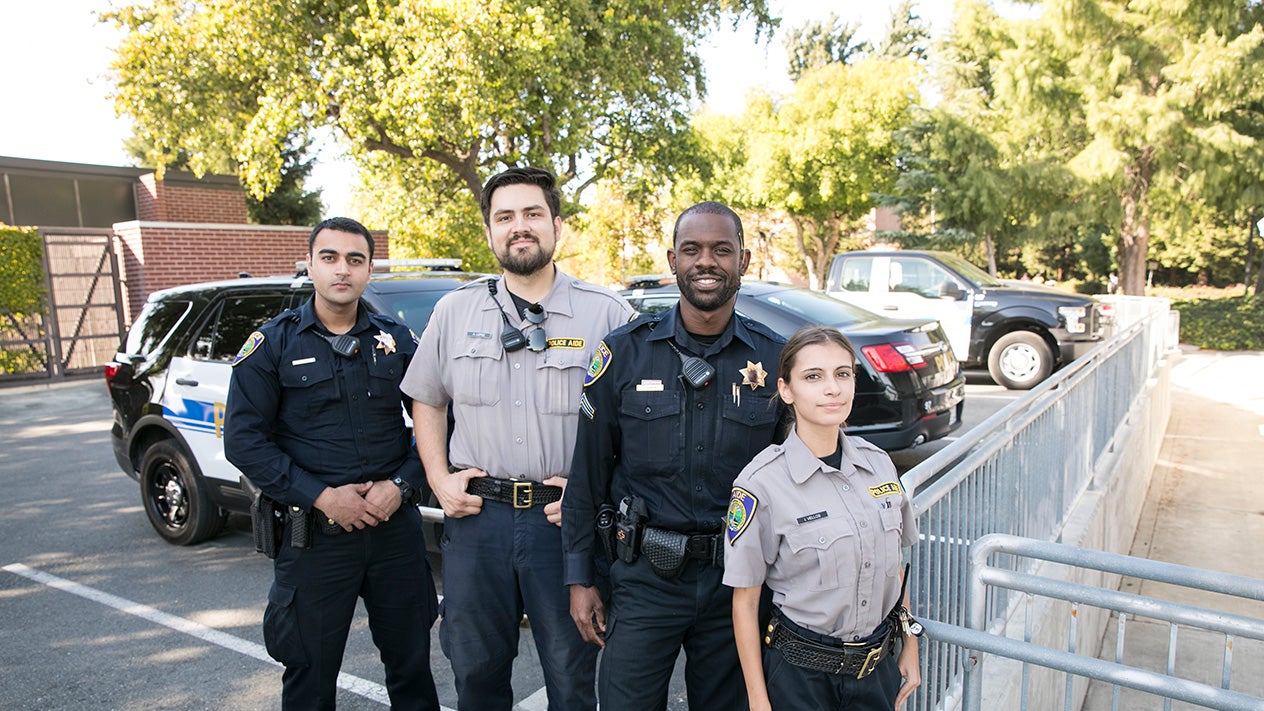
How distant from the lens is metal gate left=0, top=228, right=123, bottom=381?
49.8 feet

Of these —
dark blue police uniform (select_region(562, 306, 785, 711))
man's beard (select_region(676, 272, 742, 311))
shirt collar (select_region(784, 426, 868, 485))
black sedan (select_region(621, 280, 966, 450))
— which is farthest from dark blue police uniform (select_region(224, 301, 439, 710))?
black sedan (select_region(621, 280, 966, 450))

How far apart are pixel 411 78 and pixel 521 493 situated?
37.1ft

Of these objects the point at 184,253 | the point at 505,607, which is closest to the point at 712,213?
the point at 505,607

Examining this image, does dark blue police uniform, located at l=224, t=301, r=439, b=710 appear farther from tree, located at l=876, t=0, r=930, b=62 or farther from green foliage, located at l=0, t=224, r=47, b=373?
tree, located at l=876, t=0, r=930, b=62

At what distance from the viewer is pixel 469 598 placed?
262cm

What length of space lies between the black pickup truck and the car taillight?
5.30 meters

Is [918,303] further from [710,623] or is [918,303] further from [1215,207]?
[1215,207]

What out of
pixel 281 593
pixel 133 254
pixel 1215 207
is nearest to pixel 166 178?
pixel 133 254

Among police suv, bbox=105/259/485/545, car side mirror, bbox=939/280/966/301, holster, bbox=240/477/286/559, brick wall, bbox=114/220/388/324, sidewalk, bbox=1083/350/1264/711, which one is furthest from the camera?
brick wall, bbox=114/220/388/324

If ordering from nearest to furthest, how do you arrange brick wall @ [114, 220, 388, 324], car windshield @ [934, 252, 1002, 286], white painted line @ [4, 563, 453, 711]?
white painted line @ [4, 563, 453, 711] < car windshield @ [934, 252, 1002, 286] < brick wall @ [114, 220, 388, 324]

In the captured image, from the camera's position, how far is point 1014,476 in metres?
3.56

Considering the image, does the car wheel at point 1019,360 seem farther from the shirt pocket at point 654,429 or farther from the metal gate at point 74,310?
the metal gate at point 74,310

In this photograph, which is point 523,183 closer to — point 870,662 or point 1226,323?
point 870,662

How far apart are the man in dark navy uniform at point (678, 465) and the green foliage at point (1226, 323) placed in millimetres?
20432
